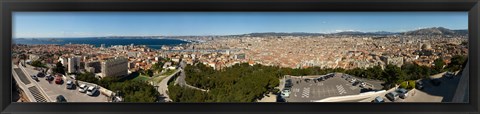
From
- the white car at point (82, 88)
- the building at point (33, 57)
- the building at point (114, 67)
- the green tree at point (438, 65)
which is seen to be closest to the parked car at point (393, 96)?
the green tree at point (438, 65)

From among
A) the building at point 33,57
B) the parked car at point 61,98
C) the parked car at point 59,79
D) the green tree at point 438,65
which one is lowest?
the parked car at point 61,98

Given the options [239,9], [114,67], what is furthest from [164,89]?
[239,9]

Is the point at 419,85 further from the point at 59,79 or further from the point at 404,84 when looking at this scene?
the point at 59,79

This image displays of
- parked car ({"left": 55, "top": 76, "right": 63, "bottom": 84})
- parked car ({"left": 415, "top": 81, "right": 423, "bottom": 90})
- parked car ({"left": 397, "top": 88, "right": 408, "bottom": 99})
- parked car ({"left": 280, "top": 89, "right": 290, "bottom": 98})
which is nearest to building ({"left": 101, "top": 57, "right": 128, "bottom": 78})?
parked car ({"left": 55, "top": 76, "right": 63, "bottom": 84})

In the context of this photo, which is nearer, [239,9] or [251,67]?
[239,9]

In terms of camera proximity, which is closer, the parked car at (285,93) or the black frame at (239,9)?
the black frame at (239,9)

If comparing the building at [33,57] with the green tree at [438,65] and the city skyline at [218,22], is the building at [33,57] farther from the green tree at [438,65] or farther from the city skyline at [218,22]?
the green tree at [438,65]

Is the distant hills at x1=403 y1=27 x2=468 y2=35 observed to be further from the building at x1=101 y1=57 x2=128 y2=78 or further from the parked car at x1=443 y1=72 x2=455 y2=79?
the building at x1=101 y1=57 x2=128 y2=78
